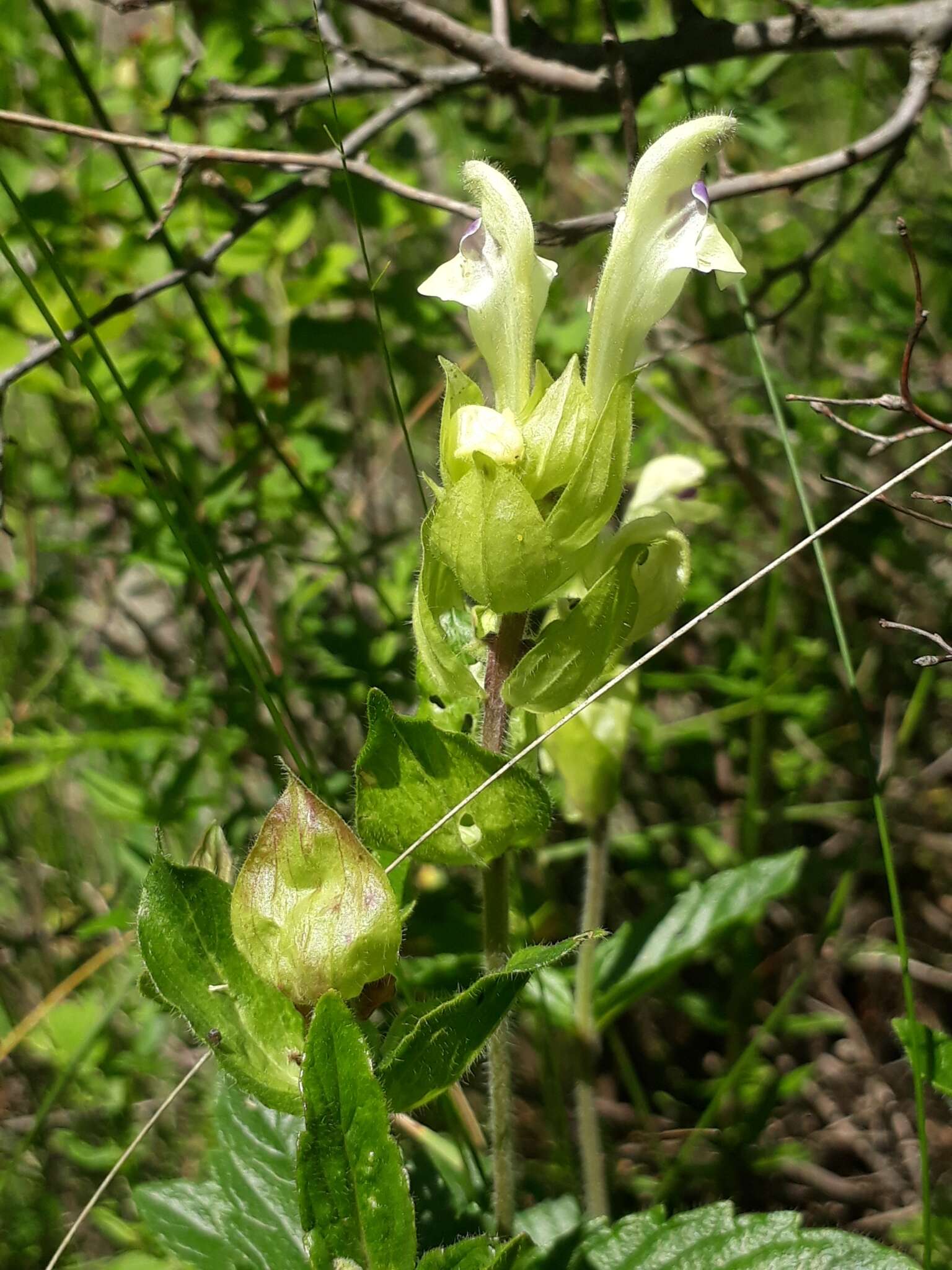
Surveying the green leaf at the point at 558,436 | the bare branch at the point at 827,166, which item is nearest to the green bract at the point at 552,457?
the green leaf at the point at 558,436

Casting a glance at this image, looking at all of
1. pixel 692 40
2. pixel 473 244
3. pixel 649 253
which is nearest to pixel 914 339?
pixel 649 253

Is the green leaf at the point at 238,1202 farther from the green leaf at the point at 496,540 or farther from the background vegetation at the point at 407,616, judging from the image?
the green leaf at the point at 496,540

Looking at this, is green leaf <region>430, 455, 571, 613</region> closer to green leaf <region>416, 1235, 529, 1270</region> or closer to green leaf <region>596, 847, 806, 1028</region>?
green leaf <region>416, 1235, 529, 1270</region>

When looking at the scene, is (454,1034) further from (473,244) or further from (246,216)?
(246,216)

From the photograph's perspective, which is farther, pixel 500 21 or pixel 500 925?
pixel 500 21

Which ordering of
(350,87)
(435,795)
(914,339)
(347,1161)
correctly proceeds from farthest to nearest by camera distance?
(350,87) → (914,339) → (435,795) → (347,1161)

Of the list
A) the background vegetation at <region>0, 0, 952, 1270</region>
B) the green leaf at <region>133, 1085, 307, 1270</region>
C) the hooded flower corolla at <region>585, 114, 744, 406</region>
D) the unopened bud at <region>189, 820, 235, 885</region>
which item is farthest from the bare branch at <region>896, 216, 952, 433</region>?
the green leaf at <region>133, 1085, 307, 1270</region>
